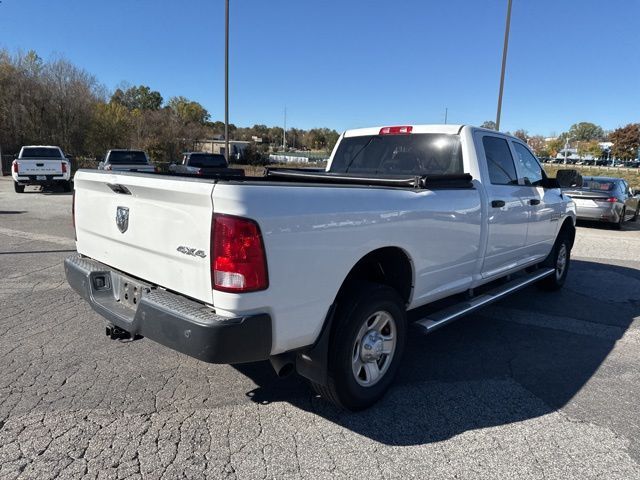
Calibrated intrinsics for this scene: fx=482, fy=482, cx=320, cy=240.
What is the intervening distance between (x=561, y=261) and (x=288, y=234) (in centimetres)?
554

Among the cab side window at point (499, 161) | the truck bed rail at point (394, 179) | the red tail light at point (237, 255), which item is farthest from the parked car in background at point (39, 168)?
the red tail light at point (237, 255)

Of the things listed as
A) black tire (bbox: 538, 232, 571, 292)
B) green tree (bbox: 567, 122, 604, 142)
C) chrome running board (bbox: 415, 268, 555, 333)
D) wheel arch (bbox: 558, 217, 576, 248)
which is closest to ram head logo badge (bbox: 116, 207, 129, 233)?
chrome running board (bbox: 415, 268, 555, 333)

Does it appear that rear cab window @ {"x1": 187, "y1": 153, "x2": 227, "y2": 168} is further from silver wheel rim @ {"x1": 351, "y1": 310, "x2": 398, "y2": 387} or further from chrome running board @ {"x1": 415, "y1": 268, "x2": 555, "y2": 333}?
silver wheel rim @ {"x1": 351, "y1": 310, "x2": 398, "y2": 387}

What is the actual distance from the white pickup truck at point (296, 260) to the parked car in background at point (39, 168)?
16.2 metres

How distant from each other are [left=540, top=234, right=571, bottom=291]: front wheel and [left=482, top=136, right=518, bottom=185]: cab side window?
1.75m

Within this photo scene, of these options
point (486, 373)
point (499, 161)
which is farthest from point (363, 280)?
point (499, 161)

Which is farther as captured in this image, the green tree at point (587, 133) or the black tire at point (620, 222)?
the green tree at point (587, 133)

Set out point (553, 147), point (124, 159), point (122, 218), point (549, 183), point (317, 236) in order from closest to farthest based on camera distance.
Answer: point (317, 236) < point (122, 218) < point (549, 183) < point (124, 159) < point (553, 147)

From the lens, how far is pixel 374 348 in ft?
10.9

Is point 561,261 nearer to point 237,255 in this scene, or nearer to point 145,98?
point 237,255

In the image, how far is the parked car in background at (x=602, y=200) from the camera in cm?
1362

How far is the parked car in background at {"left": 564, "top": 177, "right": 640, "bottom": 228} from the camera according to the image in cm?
1362

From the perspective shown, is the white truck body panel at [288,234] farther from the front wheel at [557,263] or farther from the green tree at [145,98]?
the green tree at [145,98]

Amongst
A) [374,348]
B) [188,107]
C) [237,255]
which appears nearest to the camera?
[237,255]
